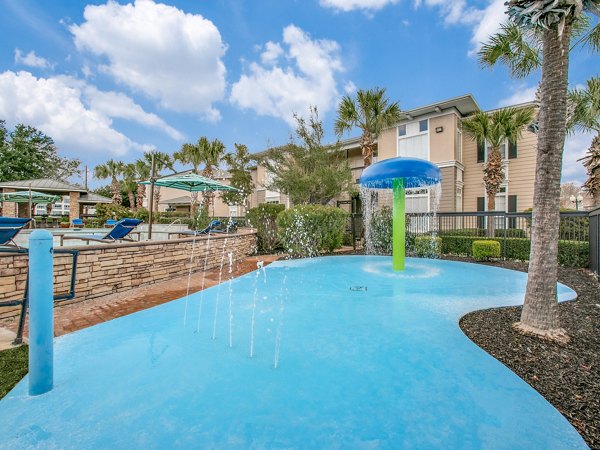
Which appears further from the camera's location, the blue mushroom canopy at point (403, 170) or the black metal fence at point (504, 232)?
the black metal fence at point (504, 232)

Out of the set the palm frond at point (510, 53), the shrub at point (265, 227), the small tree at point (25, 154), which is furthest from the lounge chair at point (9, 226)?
the small tree at point (25, 154)

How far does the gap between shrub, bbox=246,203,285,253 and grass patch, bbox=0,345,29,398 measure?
904 cm

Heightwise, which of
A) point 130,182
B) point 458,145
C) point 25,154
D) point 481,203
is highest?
point 25,154

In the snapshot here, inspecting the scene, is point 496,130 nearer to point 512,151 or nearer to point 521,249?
point 512,151

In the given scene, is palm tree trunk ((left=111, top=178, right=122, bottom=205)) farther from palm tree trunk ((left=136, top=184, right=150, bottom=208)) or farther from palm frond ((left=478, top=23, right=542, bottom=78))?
palm frond ((left=478, top=23, right=542, bottom=78))

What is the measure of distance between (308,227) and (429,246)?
4.82 metres

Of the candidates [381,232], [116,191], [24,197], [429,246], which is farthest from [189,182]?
[116,191]

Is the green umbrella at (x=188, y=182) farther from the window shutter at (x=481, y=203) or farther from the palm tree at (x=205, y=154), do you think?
the palm tree at (x=205, y=154)

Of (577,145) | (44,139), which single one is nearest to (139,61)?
(577,145)

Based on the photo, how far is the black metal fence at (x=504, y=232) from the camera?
8367 mm

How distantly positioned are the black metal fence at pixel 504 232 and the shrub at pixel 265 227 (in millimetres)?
5043

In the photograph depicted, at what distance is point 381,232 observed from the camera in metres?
12.4

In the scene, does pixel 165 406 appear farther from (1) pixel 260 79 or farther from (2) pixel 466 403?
(1) pixel 260 79

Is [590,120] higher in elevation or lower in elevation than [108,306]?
higher
